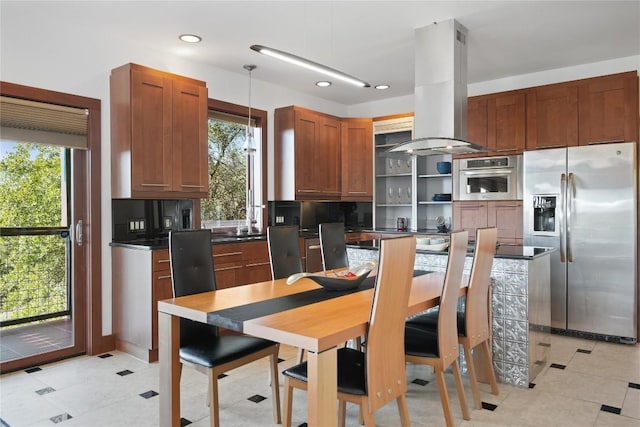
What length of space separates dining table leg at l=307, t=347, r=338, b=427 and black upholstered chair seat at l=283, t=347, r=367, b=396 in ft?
0.72

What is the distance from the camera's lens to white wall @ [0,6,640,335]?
337 cm

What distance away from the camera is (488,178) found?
16.3 ft

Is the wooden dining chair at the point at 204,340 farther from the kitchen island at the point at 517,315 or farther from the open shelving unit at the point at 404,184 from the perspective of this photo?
the open shelving unit at the point at 404,184

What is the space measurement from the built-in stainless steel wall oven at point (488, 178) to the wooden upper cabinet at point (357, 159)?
124 centimetres

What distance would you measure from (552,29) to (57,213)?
4275 millimetres

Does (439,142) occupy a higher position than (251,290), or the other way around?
(439,142)

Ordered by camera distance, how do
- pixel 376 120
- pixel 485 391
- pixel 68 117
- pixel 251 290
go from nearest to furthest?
pixel 251 290 → pixel 485 391 → pixel 68 117 → pixel 376 120

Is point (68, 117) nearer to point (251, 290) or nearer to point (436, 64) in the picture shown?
point (251, 290)

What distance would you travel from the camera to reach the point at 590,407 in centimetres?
277

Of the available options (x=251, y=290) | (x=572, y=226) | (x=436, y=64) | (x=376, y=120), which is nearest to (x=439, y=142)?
(x=436, y=64)

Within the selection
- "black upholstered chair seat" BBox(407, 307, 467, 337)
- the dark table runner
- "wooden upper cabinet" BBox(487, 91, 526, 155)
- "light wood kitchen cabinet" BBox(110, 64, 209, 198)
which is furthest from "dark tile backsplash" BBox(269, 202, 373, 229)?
the dark table runner

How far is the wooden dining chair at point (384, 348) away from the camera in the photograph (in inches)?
73.7

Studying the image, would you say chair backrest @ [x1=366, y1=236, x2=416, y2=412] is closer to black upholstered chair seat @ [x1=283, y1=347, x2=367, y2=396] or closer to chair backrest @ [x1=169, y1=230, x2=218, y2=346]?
black upholstered chair seat @ [x1=283, y1=347, x2=367, y2=396]

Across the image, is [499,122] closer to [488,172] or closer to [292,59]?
[488,172]
